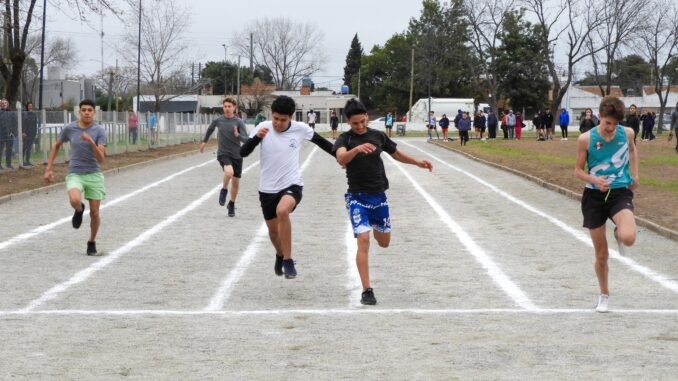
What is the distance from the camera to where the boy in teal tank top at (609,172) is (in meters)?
8.22

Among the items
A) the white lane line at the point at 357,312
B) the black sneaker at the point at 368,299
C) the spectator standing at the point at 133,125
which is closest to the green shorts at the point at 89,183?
the white lane line at the point at 357,312

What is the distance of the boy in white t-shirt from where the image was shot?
31.7 ft

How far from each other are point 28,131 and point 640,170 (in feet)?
53.6

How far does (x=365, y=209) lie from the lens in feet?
29.6

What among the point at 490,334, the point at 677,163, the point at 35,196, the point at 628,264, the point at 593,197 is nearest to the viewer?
the point at 490,334

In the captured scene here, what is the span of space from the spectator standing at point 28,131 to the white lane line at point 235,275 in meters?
15.4

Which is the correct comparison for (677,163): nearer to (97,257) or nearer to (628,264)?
(628,264)

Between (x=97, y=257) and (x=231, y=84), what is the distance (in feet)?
389

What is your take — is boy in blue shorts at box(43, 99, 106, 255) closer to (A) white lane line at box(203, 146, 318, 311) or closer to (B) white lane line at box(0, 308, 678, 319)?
(A) white lane line at box(203, 146, 318, 311)

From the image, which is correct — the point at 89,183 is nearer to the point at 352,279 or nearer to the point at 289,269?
the point at 289,269

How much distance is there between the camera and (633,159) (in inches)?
335

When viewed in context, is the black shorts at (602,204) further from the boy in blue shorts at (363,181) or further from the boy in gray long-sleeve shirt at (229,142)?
the boy in gray long-sleeve shirt at (229,142)

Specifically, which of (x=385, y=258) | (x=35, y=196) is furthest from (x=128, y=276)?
(x=35, y=196)

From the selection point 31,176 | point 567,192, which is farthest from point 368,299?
point 31,176
